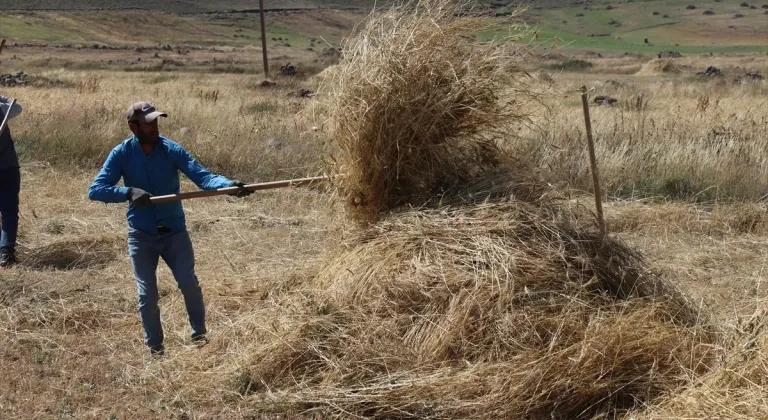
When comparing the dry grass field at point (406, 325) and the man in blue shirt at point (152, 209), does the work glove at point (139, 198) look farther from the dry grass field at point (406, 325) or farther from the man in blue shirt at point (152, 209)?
the dry grass field at point (406, 325)

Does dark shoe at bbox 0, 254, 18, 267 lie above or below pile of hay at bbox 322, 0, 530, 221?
below

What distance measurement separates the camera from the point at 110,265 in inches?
275

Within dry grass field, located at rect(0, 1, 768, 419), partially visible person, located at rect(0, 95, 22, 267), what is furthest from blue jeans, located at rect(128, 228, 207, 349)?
partially visible person, located at rect(0, 95, 22, 267)

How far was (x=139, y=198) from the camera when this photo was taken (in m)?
4.59

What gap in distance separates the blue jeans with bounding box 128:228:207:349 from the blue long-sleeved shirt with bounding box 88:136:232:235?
0.06 meters

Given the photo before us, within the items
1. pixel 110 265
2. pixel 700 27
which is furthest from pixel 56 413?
pixel 700 27

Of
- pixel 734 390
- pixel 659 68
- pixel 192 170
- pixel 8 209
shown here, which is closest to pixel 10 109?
pixel 8 209

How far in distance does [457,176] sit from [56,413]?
255cm

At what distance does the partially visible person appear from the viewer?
704cm

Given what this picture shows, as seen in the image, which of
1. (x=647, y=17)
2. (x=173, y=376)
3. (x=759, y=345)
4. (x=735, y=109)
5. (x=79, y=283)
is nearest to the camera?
(x=759, y=345)

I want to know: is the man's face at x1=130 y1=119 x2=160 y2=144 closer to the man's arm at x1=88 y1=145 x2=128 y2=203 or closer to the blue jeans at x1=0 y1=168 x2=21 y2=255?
the man's arm at x1=88 y1=145 x2=128 y2=203

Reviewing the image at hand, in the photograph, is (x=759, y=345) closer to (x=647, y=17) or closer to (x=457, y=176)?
(x=457, y=176)

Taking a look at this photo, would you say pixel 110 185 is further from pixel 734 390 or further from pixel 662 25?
pixel 662 25

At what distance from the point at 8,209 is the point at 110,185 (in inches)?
114
